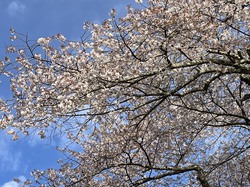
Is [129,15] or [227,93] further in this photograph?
[227,93]

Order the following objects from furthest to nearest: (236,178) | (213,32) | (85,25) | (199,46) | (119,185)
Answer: (236,178), (119,185), (85,25), (199,46), (213,32)

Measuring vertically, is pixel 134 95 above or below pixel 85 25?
below

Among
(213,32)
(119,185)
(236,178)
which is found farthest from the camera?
(236,178)

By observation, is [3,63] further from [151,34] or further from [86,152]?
[86,152]

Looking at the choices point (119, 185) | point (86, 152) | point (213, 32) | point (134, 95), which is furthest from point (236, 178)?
point (213, 32)

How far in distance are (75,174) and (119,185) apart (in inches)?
58.3

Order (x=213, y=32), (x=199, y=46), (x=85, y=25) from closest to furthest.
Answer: (x=213, y=32), (x=199, y=46), (x=85, y=25)

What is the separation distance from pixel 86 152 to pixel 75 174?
4.63 feet

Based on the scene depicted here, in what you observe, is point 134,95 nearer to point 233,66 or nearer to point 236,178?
point 233,66

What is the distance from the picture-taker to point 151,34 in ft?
23.7

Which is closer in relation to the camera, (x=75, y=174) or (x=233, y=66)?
(x=233, y=66)

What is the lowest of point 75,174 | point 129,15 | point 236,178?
point 236,178

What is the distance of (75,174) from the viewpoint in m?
10.6

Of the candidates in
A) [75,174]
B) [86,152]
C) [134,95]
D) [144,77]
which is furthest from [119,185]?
[144,77]
